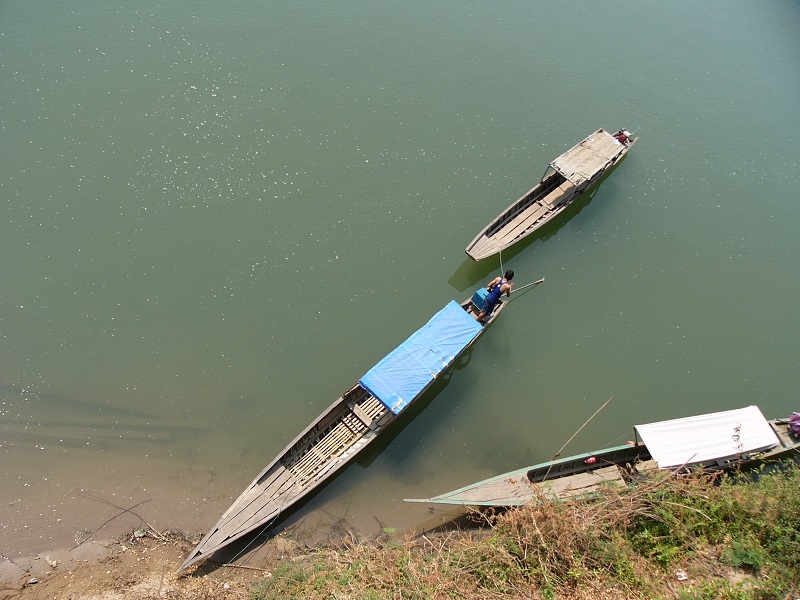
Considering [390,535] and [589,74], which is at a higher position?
[589,74]

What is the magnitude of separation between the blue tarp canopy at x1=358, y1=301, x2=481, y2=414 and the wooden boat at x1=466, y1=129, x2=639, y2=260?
6.87ft

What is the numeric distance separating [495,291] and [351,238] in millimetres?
3967

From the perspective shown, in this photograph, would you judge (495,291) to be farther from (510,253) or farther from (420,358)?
(420,358)

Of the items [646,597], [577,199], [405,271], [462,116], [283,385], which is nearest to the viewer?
[646,597]

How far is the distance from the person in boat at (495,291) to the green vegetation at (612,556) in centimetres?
443

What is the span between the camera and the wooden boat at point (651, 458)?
1041 centimetres

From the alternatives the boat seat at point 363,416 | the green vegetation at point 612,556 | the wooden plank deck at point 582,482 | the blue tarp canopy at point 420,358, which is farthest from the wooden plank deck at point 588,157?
the boat seat at point 363,416

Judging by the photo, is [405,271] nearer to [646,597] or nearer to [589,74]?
Answer: [646,597]

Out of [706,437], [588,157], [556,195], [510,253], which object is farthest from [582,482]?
[588,157]

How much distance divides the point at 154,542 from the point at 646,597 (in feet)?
Answer: 29.4

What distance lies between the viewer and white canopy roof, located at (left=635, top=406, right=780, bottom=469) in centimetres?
1045

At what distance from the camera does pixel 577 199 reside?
48.3 feet

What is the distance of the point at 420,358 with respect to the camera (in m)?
11.4

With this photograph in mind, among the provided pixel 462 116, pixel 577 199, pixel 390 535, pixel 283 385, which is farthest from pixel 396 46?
pixel 390 535
